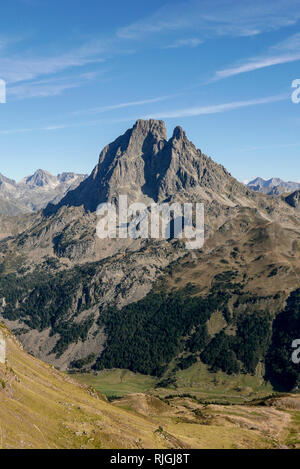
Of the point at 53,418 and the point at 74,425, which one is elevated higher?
the point at 53,418

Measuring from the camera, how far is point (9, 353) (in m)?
155

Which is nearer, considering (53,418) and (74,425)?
(53,418)

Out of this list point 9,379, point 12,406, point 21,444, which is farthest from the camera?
point 9,379

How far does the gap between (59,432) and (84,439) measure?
7.88 meters

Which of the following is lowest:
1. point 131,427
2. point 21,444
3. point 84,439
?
point 131,427

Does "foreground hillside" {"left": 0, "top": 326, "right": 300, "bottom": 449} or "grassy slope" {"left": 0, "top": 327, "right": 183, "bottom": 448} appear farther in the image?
"foreground hillside" {"left": 0, "top": 326, "right": 300, "bottom": 449}

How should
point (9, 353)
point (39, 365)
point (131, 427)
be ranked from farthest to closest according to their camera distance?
point (39, 365) → point (9, 353) → point (131, 427)

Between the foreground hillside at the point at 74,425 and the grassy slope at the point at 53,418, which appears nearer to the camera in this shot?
the grassy slope at the point at 53,418

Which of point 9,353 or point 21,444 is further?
point 9,353
